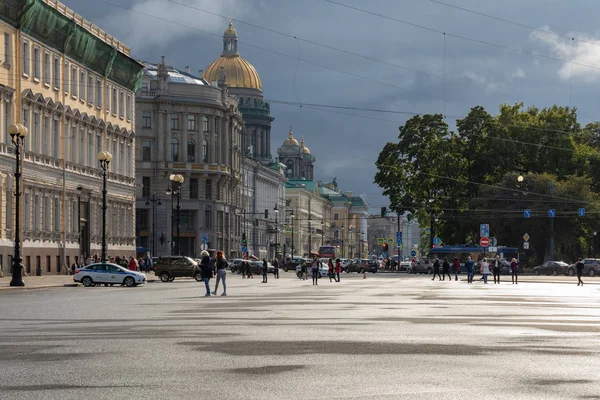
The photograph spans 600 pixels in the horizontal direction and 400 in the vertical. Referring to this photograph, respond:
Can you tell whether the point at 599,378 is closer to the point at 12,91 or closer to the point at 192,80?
the point at 12,91

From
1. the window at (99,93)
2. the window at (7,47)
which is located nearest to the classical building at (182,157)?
the window at (99,93)

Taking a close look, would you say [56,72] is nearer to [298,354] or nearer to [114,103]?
[114,103]

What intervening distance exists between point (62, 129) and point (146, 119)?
58085 millimetres

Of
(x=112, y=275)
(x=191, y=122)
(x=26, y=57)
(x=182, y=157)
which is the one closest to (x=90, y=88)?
(x=26, y=57)

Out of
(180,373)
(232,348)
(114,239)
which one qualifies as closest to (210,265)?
(232,348)

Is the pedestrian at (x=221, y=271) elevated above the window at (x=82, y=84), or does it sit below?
below

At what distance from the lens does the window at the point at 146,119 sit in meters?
134

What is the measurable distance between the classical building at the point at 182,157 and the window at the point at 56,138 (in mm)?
53019

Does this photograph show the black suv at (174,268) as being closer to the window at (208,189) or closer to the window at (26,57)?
the window at (26,57)

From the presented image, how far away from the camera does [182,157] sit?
137 m

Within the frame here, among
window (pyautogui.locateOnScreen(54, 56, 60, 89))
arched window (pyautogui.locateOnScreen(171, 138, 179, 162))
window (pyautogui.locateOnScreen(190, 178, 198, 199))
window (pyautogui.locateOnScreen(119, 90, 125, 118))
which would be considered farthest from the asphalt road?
window (pyautogui.locateOnScreen(190, 178, 198, 199))

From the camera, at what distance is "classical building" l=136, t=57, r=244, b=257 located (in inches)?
5256

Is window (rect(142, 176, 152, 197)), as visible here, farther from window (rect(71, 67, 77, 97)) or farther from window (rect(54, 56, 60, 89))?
window (rect(54, 56, 60, 89))

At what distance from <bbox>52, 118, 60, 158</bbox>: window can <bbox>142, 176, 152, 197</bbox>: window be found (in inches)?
2313
